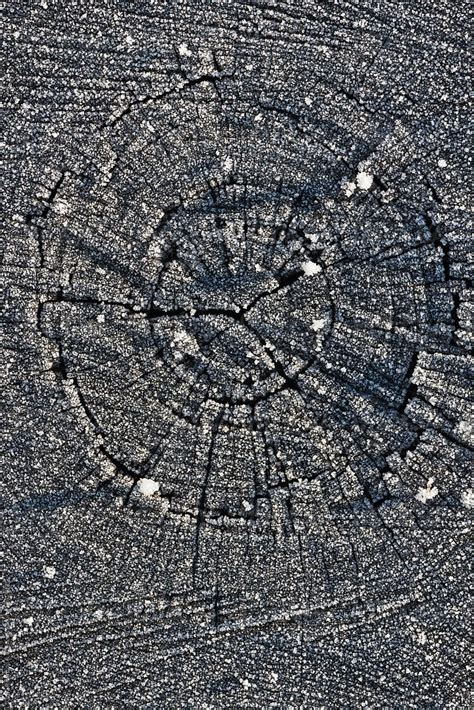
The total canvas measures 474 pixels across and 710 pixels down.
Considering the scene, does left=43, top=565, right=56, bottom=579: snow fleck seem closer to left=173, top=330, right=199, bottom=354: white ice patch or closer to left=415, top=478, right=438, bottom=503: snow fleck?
left=173, top=330, right=199, bottom=354: white ice patch

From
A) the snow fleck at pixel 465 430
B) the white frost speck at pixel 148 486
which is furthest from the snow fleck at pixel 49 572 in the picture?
the snow fleck at pixel 465 430

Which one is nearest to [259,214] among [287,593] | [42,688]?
[287,593]

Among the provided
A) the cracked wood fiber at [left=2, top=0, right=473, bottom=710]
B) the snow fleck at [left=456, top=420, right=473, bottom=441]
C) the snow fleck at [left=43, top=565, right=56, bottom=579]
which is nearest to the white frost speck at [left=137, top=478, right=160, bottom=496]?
the cracked wood fiber at [left=2, top=0, right=473, bottom=710]

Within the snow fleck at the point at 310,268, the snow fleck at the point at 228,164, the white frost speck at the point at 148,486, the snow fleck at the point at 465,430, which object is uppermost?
the snow fleck at the point at 228,164

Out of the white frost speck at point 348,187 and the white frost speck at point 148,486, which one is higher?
the white frost speck at point 348,187

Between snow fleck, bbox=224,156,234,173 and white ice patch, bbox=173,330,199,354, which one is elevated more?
snow fleck, bbox=224,156,234,173

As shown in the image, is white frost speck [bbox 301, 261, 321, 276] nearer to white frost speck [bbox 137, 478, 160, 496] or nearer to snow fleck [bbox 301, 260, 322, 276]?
snow fleck [bbox 301, 260, 322, 276]

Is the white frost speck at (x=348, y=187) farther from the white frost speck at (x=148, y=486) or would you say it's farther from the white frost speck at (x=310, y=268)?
the white frost speck at (x=148, y=486)

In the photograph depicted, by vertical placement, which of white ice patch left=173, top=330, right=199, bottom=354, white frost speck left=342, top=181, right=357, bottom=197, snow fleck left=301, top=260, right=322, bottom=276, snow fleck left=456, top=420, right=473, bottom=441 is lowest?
snow fleck left=456, top=420, right=473, bottom=441

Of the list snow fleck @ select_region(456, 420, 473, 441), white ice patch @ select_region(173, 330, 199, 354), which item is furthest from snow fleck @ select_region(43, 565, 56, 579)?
snow fleck @ select_region(456, 420, 473, 441)
